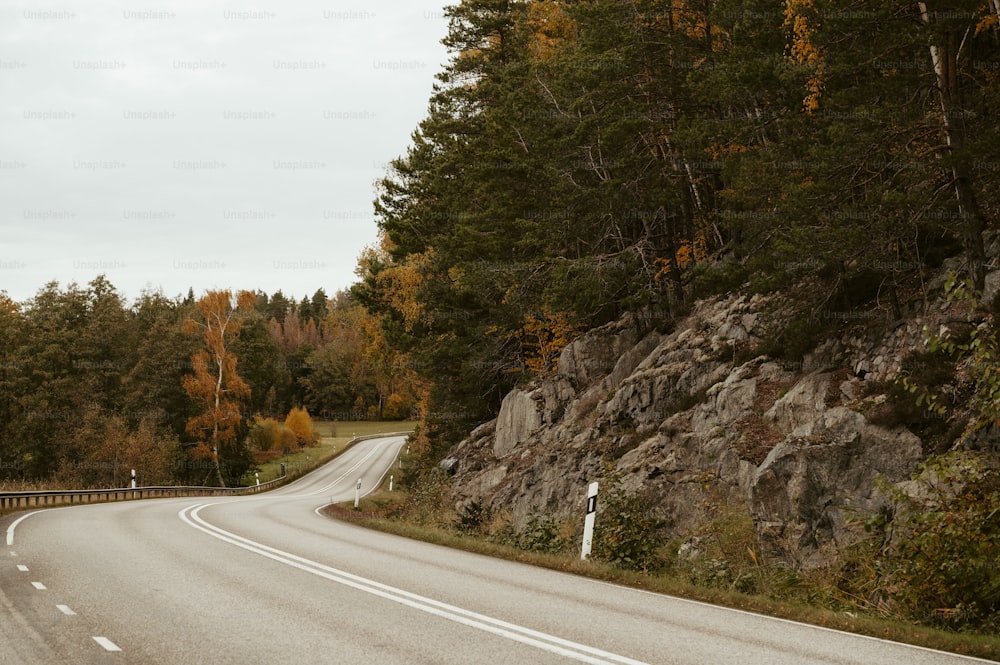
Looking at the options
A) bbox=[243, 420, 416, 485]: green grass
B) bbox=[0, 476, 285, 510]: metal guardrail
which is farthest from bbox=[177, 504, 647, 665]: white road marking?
bbox=[243, 420, 416, 485]: green grass

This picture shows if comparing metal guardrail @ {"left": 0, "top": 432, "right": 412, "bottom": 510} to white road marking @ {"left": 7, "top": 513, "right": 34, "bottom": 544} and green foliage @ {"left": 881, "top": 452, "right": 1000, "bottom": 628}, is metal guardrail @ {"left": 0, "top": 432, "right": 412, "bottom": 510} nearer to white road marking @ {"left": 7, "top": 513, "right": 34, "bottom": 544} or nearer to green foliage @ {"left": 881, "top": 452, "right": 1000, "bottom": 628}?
white road marking @ {"left": 7, "top": 513, "right": 34, "bottom": 544}

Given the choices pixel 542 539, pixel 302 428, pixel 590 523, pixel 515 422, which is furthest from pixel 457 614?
pixel 302 428

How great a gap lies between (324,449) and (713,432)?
7251 centimetres

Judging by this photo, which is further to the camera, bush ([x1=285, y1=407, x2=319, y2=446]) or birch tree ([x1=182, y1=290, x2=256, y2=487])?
bush ([x1=285, y1=407, x2=319, y2=446])

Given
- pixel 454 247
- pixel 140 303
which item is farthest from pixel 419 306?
pixel 140 303

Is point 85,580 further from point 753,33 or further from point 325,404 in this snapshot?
point 325,404

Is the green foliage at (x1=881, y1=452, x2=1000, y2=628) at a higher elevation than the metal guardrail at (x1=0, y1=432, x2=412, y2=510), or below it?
higher

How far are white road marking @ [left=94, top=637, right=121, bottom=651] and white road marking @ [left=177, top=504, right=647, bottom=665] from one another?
8.78 ft

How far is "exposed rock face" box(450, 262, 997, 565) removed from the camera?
11.3 metres

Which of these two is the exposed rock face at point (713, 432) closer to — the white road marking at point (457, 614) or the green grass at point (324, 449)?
the white road marking at point (457, 614)

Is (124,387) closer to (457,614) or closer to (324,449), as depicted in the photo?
(324,449)

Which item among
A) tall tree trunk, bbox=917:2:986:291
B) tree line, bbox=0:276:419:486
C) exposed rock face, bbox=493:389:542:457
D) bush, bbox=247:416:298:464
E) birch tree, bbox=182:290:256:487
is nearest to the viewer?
tall tree trunk, bbox=917:2:986:291

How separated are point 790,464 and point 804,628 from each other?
194 inches

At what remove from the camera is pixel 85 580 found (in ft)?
30.0
